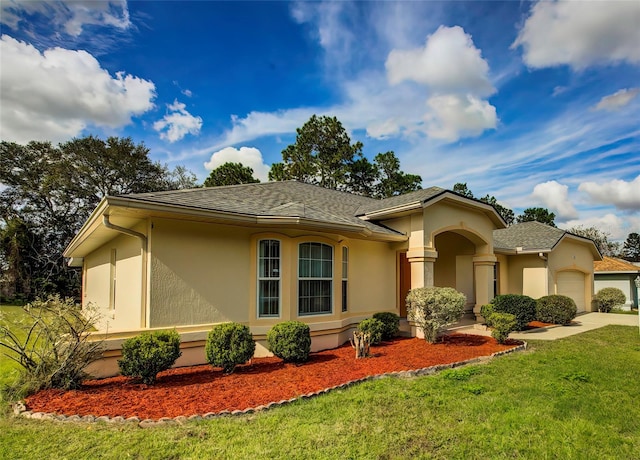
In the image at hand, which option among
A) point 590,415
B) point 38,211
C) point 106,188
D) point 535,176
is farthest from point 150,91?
point 38,211

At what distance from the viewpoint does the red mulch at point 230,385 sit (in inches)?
200

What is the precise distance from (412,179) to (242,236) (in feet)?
101

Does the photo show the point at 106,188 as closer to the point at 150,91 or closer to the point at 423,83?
the point at 150,91

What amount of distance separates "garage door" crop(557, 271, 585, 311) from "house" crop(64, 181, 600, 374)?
6.75 metres

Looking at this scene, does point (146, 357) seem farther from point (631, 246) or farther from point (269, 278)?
point (631, 246)

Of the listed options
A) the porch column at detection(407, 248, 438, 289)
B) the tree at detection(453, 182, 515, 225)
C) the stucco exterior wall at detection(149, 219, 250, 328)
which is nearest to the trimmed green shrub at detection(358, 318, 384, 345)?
the porch column at detection(407, 248, 438, 289)

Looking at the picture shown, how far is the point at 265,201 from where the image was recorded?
397 inches

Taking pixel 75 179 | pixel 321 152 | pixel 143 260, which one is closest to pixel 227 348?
pixel 143 260

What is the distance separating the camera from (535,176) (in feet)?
55.4

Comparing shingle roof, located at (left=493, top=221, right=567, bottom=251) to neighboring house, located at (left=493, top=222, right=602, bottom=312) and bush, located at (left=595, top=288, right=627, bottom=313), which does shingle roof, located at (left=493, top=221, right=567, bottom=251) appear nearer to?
neighboring house, located at (left=493, top=222, right=602, bottom=312)

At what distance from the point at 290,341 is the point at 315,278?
7.03 ft

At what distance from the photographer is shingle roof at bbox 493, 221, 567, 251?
55.2 feet

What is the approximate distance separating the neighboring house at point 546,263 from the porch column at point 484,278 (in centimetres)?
256

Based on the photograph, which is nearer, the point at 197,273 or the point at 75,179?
the point at 197,273
